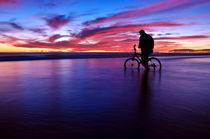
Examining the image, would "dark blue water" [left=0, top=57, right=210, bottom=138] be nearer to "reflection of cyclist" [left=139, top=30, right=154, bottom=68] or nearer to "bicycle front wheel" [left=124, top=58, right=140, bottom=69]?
"reflection of cyclist" [left=139, top=30, right=154, bottom=68]

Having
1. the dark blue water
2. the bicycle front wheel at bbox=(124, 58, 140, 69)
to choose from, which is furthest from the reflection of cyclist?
the dark blue water

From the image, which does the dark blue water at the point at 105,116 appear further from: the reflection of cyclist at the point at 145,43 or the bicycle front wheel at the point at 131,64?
the bicycle front wheel at the point at 131,64

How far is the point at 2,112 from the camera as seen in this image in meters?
3.54

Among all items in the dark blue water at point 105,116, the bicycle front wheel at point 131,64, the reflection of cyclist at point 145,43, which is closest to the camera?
the dark blue water at point 105,116

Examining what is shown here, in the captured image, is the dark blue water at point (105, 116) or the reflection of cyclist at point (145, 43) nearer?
the dark blue water at point (105, 116)

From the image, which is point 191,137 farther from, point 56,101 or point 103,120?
point 56,101

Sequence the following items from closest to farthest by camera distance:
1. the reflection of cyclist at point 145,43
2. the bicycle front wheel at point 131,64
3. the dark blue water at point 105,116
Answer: the dark blue water at point 105,116 < the reflection of cyclist at point 145,43 < the bicycle front wheel at point 131,64

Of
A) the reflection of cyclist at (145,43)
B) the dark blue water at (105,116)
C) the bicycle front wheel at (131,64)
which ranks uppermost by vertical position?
the reflection of cyclist at (145,43)

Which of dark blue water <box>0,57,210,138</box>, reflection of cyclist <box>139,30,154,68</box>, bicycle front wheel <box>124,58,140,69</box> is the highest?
reflection of cyclist <box>139,30,154,68</box>

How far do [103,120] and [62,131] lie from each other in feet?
2.70

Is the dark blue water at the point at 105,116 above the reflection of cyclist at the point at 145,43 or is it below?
below

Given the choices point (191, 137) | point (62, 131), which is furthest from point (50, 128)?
point (191, 137)

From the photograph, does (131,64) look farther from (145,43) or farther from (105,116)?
(105,116)

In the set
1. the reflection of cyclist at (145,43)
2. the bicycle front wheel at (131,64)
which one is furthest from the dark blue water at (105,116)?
the bicycle front wheel at (131,64)
